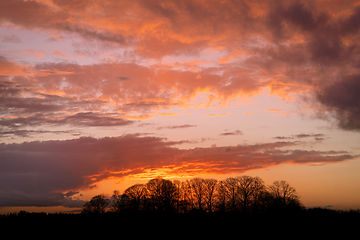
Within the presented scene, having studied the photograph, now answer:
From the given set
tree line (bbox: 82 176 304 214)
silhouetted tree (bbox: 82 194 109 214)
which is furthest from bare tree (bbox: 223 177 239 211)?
silhouetted tree (bbox: 82 194 109 214)

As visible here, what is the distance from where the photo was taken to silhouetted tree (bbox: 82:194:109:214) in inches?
4114

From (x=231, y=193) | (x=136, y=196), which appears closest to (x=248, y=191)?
(x=231, y=193)

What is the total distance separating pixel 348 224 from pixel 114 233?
37.3m

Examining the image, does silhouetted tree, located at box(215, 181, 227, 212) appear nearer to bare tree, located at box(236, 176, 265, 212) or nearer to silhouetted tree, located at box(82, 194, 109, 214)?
bare tree, located at box(236, 176, 265, 212)

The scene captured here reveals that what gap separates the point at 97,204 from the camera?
105875mm

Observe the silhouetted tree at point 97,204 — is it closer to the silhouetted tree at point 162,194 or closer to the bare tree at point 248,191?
the silhouetted tree at point 162,194

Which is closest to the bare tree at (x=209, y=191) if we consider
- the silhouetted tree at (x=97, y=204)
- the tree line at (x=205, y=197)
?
the tree line at (x=205, y=197)

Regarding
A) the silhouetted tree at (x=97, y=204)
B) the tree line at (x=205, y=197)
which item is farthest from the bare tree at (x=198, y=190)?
the silhouetted tree at (x=97, y=204)

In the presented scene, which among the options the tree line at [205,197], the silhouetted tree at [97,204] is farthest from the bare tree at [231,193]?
the silhouetted tree at [97,204]

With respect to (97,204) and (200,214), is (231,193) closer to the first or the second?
(200,214)

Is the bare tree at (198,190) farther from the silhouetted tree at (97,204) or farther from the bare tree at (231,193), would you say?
the silhouetted tree at (97,204)

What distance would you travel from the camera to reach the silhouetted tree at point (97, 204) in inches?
4114

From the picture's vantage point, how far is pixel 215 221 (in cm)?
4978

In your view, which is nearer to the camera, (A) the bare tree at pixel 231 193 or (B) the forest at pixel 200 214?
(B) the forest at pixel 200 214
